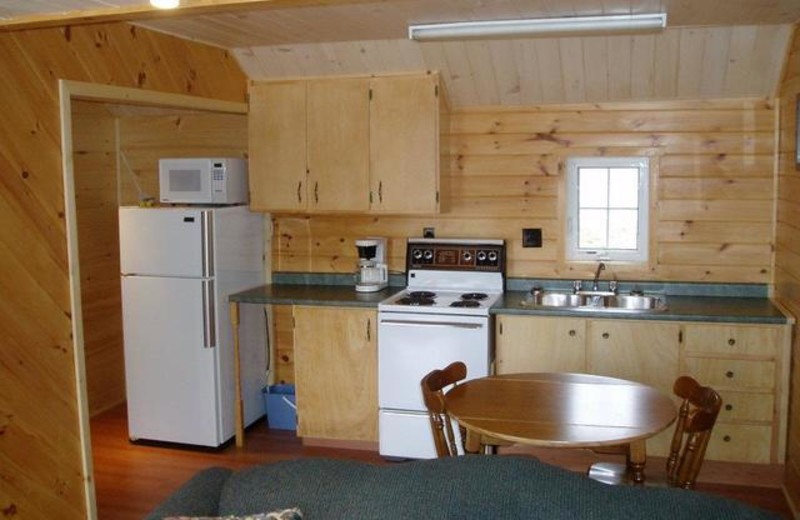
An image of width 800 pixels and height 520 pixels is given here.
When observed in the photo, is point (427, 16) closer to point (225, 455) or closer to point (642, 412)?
point (642, 412)

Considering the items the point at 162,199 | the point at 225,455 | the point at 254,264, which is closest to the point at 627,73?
the point at 254,264

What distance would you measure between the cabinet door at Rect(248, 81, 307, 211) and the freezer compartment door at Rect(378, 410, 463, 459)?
1368mm

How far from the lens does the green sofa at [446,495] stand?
6.36ft

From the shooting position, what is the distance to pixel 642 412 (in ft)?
9.19

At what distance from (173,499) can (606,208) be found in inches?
128

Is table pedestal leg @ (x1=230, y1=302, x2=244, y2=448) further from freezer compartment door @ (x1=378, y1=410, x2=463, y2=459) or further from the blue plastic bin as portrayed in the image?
freezer compartment door @ (x1=378, y1=410, x2=463, y2=459)

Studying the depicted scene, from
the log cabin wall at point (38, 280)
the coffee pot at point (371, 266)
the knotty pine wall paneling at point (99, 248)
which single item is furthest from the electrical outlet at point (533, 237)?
the knotty pine wall paneling at point (99, 248)

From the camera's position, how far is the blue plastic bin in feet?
16.1

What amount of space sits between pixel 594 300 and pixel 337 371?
60.2 inches

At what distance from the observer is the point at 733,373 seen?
3.97 m

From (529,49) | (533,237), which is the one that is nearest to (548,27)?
(529,49)

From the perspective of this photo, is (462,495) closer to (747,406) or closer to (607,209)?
(747,406)

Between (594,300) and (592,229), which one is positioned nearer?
(594,300)

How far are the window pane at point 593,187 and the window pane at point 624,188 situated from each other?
40 mm
